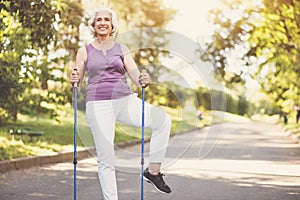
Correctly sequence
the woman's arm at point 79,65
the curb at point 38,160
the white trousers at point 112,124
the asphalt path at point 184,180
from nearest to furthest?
the white trousers at point 112,124, the woman's arm at point 79,65, the asphalt path at point 184,180, the curb at point 38,160

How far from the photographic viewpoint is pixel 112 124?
5664mm

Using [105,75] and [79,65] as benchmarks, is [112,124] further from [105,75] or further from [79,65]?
[79,65]

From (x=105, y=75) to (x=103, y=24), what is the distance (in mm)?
514

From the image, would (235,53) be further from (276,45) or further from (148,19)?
(148,19)

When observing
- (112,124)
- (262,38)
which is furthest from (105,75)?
(262,38)

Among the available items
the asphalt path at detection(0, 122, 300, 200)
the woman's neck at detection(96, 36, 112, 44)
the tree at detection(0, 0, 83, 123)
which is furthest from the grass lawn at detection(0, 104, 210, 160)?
the woman's neck at detection(96, 36, 112, 44)

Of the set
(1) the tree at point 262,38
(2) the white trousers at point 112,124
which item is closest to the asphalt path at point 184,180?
(2) the white trousers at point 112,124

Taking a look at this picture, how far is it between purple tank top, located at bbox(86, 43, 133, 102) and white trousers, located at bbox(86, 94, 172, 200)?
7 centimetres

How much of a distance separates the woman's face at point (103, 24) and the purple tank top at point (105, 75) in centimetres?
18

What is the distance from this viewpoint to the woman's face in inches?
228

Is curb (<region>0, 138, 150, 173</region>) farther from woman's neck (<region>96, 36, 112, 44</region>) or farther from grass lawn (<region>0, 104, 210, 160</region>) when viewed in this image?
woman's neck (<region>96, 36, 112, 44</region>)

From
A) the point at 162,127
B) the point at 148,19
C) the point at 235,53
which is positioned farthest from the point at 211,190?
the point at 148,19

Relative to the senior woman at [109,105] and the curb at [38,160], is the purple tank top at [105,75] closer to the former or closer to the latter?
the senior woman at [109,105]

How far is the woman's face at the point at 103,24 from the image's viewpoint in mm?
5785
